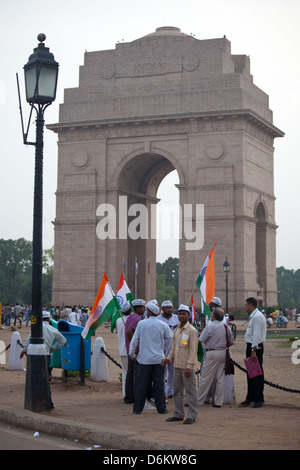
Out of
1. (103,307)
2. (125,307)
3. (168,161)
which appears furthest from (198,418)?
(168,161)

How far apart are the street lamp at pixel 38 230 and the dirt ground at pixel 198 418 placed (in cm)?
45

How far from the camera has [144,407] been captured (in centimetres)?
1317

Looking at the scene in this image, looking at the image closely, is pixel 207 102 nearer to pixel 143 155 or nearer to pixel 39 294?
pixel 143 155

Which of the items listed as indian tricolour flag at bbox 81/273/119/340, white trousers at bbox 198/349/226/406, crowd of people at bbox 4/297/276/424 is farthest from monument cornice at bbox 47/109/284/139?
white trousers at bbox 198/349/226/406

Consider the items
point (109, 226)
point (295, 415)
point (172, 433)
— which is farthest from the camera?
point (109, 226)

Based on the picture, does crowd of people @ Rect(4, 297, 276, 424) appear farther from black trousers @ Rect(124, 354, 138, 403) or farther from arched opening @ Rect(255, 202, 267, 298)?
arched opening @ Rect(255, 202, 267, 298)

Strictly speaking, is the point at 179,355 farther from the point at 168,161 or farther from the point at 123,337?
the point at 168,161

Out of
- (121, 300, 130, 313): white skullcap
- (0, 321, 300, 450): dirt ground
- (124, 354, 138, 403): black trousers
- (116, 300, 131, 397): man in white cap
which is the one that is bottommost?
(0, 321, 300, 450): dirt ground

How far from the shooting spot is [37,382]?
12.5m

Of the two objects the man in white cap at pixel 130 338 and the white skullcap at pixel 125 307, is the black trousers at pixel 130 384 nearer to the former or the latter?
the man in white cap at pixel 130 338

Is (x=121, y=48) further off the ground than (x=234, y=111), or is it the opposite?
(x=121, y=48)

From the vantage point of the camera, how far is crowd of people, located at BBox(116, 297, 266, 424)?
39.0ft
